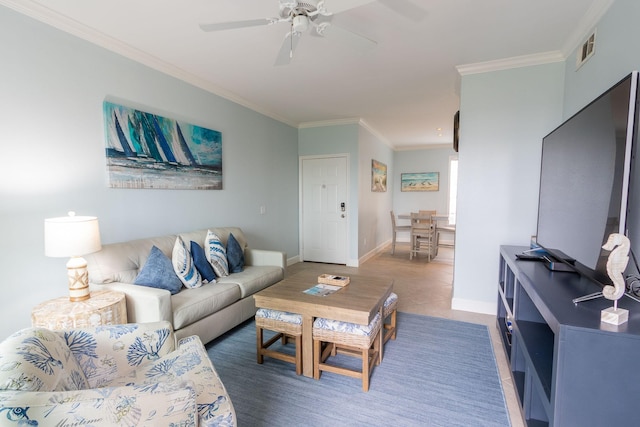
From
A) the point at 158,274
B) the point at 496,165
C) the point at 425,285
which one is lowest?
Answer: the point at 425,285

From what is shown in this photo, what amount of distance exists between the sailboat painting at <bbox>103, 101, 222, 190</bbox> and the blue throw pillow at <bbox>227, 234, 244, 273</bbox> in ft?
2.41

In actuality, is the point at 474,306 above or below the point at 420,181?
below

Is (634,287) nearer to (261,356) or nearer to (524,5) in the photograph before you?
(524,5)

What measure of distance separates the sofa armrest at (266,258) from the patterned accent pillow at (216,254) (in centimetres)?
44

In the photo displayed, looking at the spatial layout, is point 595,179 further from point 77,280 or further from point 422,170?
point 422,170

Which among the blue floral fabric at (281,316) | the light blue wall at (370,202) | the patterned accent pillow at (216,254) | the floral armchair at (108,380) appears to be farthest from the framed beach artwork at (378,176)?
the floral armchair at (108,380)

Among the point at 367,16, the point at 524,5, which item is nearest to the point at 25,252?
the point at 367,16

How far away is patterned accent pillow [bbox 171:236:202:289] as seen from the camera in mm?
2496

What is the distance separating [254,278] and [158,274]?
855 millimetres

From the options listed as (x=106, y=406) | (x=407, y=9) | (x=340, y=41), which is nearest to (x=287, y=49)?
(x=340, y=41)

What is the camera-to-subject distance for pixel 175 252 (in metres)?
2.55

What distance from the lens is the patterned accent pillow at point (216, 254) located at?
2.83 meters

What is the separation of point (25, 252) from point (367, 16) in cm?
287

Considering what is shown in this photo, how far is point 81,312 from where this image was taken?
5.77 ft
